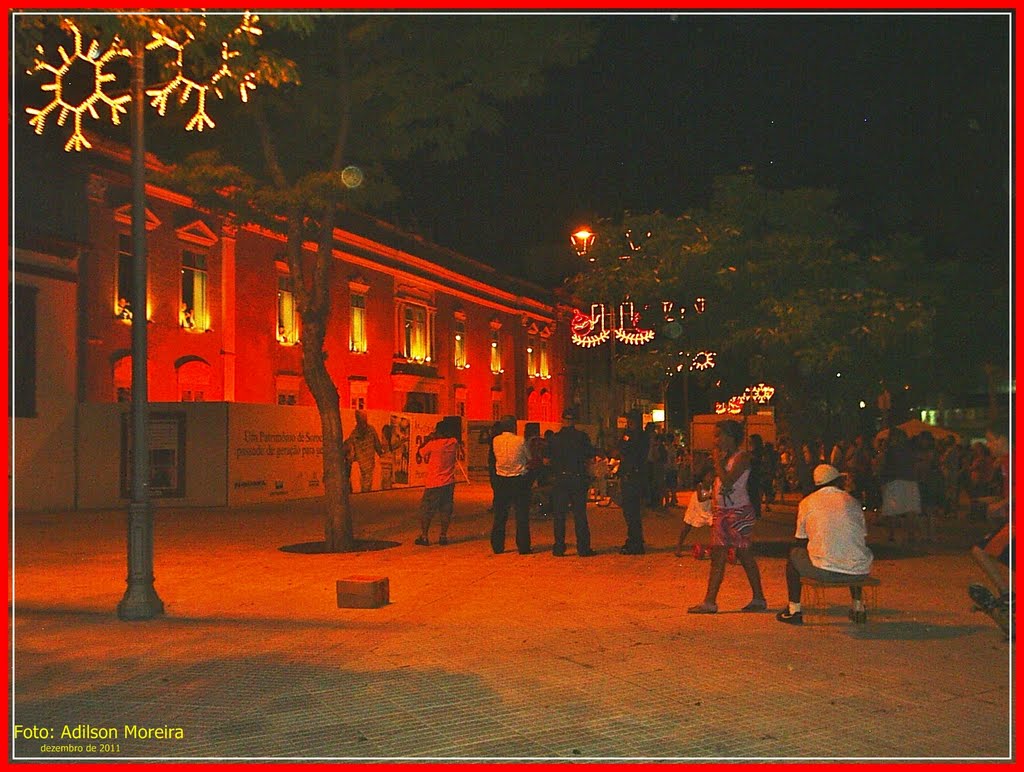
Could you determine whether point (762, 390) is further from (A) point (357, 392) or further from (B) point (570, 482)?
(A) point (357, 392)

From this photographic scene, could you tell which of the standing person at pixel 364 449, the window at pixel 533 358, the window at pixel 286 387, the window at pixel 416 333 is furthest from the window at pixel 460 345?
the standing person at pixel 364 449

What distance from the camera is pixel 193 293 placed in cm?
→ 2964

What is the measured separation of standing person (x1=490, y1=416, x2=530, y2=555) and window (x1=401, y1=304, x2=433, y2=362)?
26697 millimetres

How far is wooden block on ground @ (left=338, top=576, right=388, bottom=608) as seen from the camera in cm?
1046

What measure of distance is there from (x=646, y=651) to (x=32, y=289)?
1981 cm

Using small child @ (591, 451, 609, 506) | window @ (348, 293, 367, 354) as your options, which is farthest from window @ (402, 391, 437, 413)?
small child @ (591, 451, 609, 506)

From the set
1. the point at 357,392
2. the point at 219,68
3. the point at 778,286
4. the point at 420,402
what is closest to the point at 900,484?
the point at 778,286

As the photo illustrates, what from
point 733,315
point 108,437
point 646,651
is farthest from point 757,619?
point 108,437

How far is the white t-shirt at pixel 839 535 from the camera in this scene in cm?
910

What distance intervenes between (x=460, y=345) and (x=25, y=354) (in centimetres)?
2426

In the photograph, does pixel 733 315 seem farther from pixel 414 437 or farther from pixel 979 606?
pixel 414 437

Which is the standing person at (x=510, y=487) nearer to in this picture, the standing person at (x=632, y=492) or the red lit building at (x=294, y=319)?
the standing person at (x=632, y=492)

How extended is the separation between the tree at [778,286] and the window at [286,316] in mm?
20253

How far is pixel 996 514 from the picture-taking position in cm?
910
